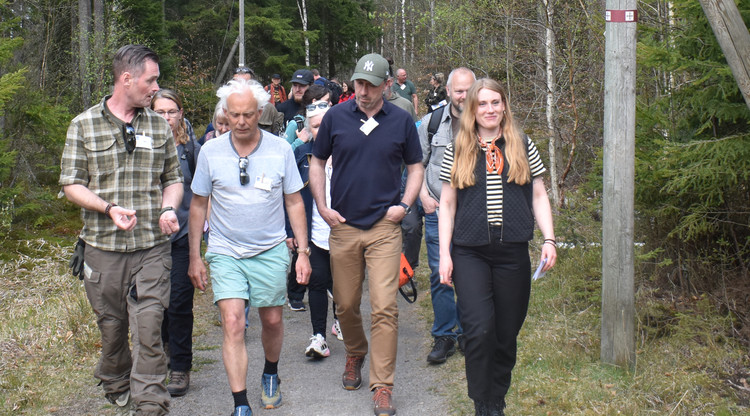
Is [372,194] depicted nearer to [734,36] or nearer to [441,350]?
[441,350]

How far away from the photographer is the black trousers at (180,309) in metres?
5.63

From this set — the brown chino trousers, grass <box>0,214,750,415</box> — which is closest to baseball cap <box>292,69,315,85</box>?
grass <box>0,214,750,415</box>

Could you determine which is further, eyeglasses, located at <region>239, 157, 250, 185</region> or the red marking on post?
the red marking on post

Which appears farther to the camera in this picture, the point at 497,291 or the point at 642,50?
the point at 642,50

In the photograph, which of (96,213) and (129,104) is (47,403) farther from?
(129,104)

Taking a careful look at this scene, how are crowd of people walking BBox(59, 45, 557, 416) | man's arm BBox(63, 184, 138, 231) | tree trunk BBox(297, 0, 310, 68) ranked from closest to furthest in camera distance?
man's arm BBox(63, 184, 138, 231) < crowd of people walking BBox(59, 45, 557, 416) < tree trunk BBox(297, 0, 310, 68)

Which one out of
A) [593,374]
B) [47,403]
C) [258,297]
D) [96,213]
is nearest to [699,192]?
[593,374]

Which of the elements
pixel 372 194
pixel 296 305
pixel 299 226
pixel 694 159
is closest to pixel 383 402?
pixel 299 226

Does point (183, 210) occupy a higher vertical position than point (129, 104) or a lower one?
lower

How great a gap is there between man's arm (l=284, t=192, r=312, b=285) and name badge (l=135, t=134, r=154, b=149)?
0.96 meters

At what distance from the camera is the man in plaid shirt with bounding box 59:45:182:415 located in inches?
174

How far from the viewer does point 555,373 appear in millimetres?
5527

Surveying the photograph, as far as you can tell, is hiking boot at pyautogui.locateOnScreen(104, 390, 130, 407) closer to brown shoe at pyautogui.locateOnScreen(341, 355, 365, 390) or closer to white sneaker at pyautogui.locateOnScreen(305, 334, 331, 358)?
brown shoe at pyautogui.locateOnScreen(341, 355, 365, 390)

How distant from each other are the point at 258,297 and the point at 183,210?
113cm
